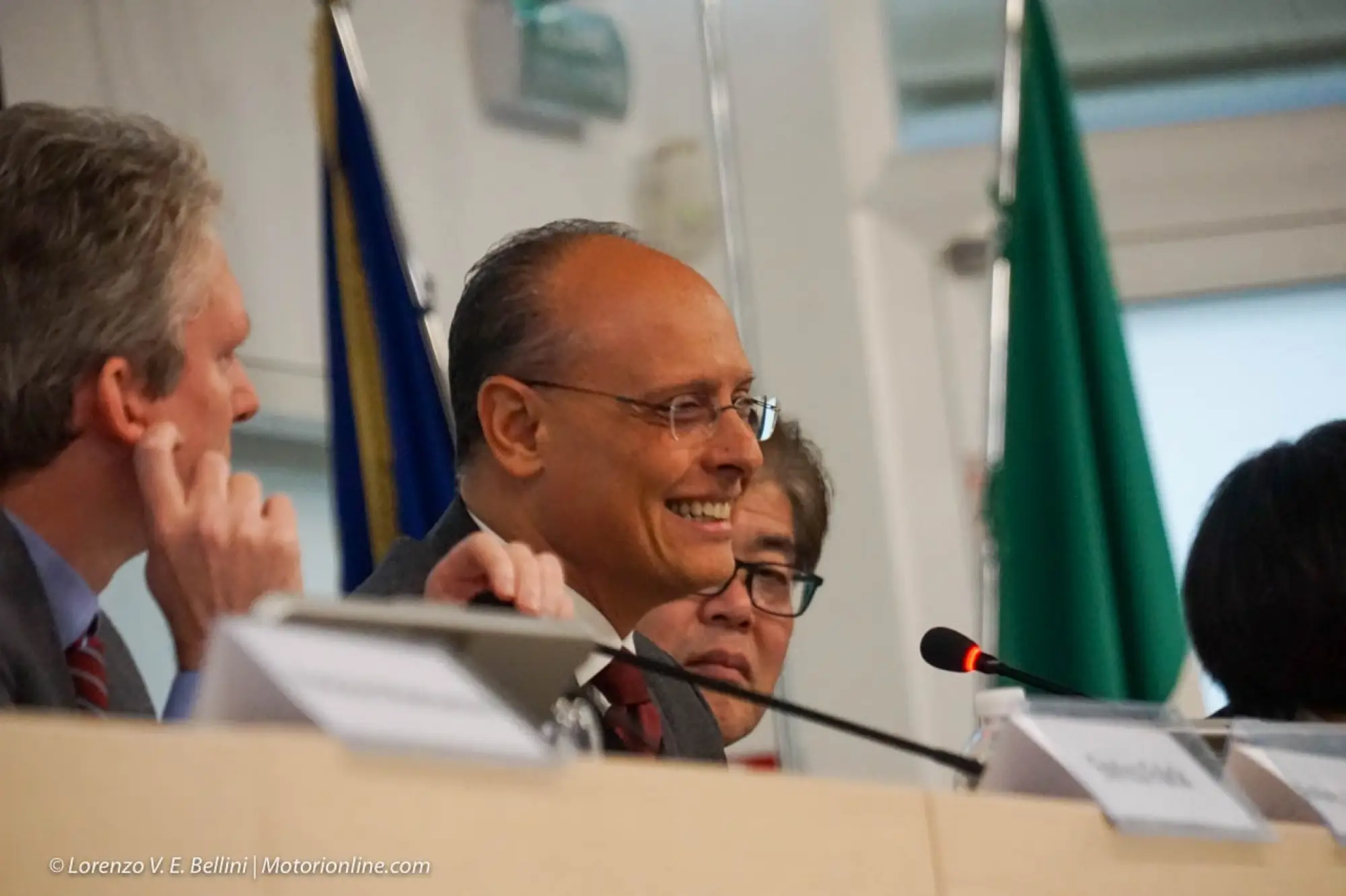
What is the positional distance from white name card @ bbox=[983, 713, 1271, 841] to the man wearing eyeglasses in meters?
0.61

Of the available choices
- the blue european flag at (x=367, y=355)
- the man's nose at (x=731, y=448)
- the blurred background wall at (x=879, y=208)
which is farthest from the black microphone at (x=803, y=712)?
the blurred background wall at (x=879, y=208)

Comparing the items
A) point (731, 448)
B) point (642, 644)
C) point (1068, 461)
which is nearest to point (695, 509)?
point (731, 448)

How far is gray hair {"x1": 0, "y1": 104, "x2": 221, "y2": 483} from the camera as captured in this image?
144 cm

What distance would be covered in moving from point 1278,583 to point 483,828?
129 cm

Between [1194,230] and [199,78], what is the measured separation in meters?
2.36

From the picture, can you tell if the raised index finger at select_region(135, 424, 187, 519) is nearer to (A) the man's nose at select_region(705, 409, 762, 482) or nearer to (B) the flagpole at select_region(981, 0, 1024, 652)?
(A) the man's nose at select_region(705, 409, 762, 482)

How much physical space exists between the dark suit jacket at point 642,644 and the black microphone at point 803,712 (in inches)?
17.5

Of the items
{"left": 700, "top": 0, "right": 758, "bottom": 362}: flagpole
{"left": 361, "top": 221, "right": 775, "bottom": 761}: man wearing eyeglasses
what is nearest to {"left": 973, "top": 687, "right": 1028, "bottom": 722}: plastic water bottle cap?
{"left": 361, "top": 221, "right": 775, "bottom": 761}: man wearing eyeglasses

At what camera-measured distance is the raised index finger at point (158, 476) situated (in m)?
1.42

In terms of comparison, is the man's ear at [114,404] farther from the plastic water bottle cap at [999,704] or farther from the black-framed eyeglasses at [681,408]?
the plastic water bottle cap at [999,704]

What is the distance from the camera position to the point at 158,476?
143 cm

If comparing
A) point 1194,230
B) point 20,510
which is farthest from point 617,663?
point 1194,230

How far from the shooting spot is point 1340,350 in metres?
3.92

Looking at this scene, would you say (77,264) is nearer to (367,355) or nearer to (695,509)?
(695,509)
